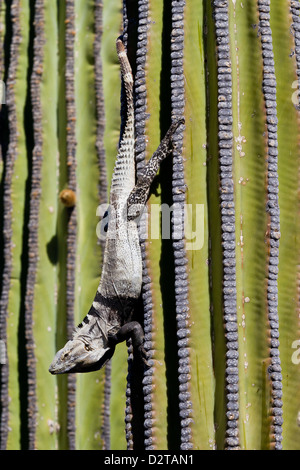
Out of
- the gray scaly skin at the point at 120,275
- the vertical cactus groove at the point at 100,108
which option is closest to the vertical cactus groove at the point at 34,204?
the vertical cactus groove at the point at 100,108

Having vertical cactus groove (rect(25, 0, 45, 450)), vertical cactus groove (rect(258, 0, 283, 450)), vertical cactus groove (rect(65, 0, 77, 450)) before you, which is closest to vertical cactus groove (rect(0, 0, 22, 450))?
vertical cactus groove (rect(25, 0, 45, 450))

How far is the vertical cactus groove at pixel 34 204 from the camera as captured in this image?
4.59 metres

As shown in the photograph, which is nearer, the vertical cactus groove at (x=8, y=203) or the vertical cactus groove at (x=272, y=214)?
the vertical cactus groove at (x=272, y=214)

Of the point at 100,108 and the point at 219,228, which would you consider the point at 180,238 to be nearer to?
the point at 219,228

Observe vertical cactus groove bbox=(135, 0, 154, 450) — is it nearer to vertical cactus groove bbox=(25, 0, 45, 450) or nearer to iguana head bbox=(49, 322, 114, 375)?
iguana head bbox=(49, 322, 114, 375)

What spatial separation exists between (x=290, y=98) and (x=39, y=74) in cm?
196

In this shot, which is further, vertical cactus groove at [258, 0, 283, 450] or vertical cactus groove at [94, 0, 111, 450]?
vertical cactus groove at [94, 0, 111, 450]

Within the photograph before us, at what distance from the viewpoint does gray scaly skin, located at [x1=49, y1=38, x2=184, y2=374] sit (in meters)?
3.49

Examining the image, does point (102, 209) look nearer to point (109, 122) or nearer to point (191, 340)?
point (109, 122)

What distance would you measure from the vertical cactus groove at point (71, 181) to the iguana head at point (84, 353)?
0.62m

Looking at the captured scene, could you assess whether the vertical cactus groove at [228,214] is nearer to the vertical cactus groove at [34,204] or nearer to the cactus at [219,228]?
the cactus at [219,228]

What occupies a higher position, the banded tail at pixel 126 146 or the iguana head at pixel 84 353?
the banded tail at pixel 126 146

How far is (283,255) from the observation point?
11.0 feet
